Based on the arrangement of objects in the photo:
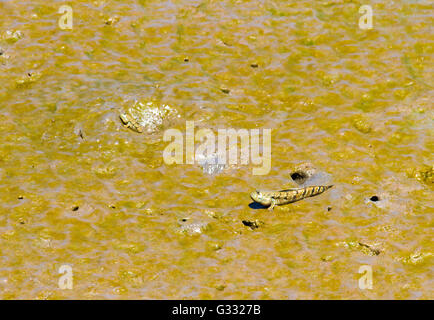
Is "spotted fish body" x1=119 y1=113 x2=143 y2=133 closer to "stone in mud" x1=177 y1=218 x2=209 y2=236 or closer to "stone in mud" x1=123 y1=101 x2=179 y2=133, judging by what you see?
"stone in mud" x1=123 y1=101 x2=179 y2=133

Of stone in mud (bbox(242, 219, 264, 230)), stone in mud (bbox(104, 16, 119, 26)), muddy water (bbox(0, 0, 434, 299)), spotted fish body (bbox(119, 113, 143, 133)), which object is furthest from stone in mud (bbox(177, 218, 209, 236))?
stone in mud (bbox(104, 16, 119, 26))

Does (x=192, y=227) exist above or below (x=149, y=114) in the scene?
below

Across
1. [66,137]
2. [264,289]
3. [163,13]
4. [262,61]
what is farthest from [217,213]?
[163,13]

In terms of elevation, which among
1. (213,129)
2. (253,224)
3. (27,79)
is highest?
(27,79)

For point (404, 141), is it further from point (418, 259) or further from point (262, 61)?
point (262, 61)

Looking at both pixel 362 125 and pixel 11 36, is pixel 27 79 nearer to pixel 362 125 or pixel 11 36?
pixel 11 36

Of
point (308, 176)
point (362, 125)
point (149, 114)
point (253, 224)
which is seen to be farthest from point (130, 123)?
point (362, 125)
